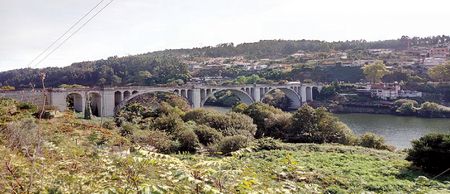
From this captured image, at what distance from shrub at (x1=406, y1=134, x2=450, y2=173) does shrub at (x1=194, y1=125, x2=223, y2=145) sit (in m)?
7.81

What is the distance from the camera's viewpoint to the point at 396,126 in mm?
33688

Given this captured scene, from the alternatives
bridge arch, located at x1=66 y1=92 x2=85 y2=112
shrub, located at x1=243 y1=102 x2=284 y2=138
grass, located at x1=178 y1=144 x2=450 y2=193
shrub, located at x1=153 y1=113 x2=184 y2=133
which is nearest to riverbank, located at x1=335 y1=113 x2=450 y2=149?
shrub, located at x1=243 y1=102 x2=284 y2=138

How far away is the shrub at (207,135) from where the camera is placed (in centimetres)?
1786

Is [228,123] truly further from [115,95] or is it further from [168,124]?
[115,95]

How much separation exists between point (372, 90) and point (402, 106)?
7.52 m

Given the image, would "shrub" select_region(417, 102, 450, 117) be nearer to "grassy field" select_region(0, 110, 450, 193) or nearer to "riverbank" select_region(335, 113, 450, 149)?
"riverbank" select_region(335, 113, 450, 149)

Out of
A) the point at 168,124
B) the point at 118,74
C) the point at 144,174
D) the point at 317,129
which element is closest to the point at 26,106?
the point at 168,124

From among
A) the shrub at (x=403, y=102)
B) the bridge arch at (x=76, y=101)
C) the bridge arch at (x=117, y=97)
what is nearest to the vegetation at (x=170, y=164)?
the bridge arch at (x=76, y=101)

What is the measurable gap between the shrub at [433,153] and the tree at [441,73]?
136 feet

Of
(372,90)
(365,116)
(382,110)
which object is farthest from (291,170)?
(372,90)

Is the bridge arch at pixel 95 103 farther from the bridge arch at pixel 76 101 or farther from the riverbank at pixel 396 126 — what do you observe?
the riverbank at pixel 396 126

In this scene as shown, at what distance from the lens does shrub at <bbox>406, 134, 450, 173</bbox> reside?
1283 cm

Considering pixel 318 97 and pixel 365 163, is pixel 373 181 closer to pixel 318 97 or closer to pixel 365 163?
pixel 365 163

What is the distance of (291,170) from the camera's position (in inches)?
116
